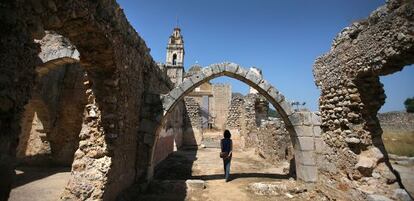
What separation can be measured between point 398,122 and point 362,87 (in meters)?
22.9

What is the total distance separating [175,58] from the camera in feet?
99.0

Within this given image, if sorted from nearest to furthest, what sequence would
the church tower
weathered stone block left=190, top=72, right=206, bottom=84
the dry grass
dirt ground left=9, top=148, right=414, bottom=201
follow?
dirt ground left=9, top=148, right=414, bottom=201 → weathered stone block left=190, top=72, right=206, bottom=84 → the dry grass → the church tower

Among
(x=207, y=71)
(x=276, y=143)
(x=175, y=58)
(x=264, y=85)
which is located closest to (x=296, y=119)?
(x=264, y=85)

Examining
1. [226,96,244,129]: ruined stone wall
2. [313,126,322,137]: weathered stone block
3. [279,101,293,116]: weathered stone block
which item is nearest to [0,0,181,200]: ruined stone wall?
[279,101,293,116]: weathered stone block

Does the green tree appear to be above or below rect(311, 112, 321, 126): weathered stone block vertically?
above

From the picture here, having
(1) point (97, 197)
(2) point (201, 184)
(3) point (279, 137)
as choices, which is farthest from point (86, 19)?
(3) point (279, 137)

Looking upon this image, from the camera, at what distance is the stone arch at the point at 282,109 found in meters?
5.61

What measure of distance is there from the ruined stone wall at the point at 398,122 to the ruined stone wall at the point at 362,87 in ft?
71.3

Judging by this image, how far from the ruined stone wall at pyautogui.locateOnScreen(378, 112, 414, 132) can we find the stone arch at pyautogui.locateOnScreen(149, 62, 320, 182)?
69.3 feet

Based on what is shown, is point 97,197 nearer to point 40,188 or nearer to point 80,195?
point 80,195

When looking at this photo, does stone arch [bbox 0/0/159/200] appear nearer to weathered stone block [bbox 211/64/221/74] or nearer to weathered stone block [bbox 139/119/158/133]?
weathered stone block [bbox 139/119/158/133]

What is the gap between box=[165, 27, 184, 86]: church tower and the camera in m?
29.2

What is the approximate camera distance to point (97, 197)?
3525 mm

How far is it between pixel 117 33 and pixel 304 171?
4922 mm
